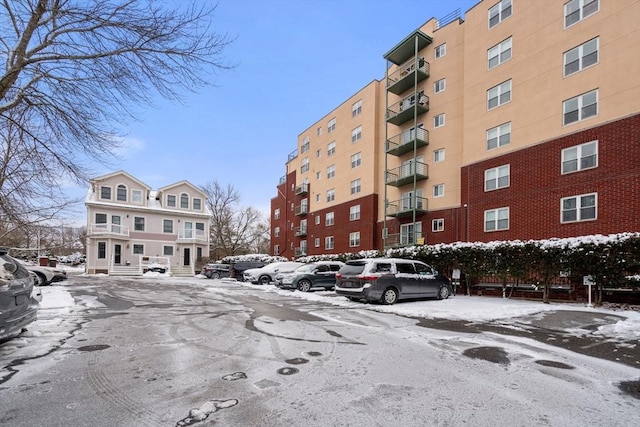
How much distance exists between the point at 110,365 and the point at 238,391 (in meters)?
2.20

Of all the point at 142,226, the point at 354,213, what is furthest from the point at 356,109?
the point at 142,226

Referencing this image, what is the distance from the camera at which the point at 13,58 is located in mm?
7219

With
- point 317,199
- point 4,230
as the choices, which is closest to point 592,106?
point 4,230

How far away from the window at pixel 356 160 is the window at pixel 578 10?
56.9 ft

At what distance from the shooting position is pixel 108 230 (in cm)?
3581

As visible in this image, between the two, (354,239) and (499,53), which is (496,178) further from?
(354,239)

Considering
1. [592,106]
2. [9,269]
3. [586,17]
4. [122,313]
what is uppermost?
[586,17]

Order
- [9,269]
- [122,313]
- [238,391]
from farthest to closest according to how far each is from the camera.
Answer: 1. [122,313]
2. [9,269]
3. [238,391]

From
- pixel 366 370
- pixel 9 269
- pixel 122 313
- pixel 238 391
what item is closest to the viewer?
pixel 238 391

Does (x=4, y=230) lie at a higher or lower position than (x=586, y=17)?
lower

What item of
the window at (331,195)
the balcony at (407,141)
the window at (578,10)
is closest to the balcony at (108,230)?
the window at (331,195)

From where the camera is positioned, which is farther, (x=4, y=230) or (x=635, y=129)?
(x=635, y=129)

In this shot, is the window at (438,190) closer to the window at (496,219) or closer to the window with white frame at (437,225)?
the window with white frame at (437,225)

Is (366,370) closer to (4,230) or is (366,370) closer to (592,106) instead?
(4,230)
